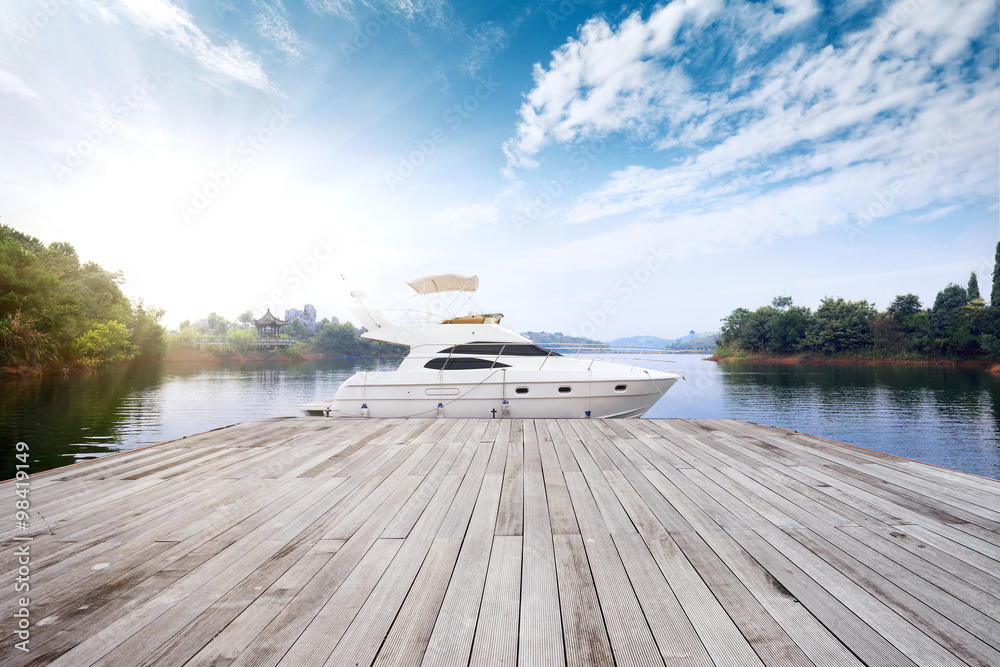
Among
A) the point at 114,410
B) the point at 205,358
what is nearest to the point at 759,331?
the point at 114,410

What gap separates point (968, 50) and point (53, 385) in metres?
55.7

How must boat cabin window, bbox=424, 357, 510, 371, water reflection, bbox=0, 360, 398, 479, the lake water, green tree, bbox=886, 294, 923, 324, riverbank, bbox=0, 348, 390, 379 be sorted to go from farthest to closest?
green tree, bbox=886, 294, 923, 324, riverbank, bbox=0, 348, 390, 379, the lake water, water reflection, bbox=0, 360, 398, 479, boat cabin window, bbox=424, 357, 510, 371

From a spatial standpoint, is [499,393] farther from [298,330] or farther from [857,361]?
[298,330]

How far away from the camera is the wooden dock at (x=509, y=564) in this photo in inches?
47.3

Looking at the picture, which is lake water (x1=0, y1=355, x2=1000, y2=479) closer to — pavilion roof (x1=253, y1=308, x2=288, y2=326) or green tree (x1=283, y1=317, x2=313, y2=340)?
pavilion roof (x1=253, y1=308, x2=288, y2=326)

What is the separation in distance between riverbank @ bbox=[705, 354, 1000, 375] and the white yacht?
1582 inches

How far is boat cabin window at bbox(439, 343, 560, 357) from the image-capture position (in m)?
8.84

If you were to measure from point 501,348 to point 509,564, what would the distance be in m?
7.13

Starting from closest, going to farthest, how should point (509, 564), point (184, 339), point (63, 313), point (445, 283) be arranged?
point (509, 564) < point (445, 283) < point (63, 313) < point (184, 339)

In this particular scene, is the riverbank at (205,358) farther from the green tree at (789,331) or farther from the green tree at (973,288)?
the green tree at (973,288)

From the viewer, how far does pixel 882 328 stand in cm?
4069

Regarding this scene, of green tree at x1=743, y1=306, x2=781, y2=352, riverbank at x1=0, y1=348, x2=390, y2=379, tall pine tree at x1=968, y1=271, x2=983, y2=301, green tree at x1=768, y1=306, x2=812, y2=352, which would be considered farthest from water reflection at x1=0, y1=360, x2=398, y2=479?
tall pine tree at x1=968, y1=271, x2=983, y2=301

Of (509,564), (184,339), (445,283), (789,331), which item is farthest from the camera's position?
(184,339)

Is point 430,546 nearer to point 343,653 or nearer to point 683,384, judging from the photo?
point 343,653
